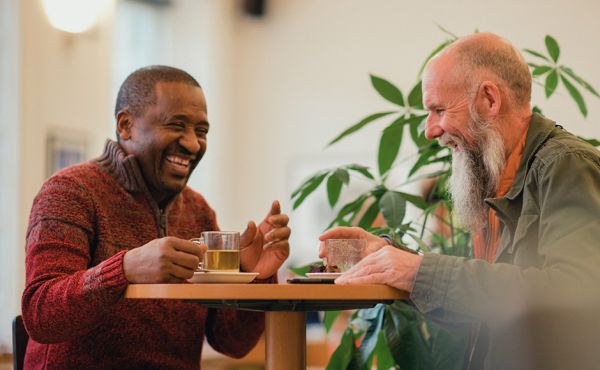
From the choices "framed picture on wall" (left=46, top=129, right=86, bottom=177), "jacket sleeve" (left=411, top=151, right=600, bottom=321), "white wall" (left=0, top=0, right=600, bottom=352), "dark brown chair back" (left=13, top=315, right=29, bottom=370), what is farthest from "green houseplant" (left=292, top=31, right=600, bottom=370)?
"white wall" (left=0, top=0, right=600, bottom=352)

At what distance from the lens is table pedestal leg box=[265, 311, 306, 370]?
82.8 inches

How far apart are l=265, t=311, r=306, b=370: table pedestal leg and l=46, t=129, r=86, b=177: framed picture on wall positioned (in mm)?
4452

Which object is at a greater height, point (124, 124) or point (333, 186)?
point (124, 124)

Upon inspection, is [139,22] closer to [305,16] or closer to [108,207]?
[305,16]

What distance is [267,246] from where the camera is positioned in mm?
2387

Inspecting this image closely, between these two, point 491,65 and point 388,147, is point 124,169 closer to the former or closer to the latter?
point 388,147

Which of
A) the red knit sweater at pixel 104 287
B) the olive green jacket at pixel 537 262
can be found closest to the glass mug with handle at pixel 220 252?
the red knit sweater at pixel 104 287

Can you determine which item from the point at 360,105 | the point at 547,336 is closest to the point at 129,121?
the point at 547,336

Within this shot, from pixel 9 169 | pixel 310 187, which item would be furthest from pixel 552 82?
pixel 9 169

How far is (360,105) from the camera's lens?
8.69 m

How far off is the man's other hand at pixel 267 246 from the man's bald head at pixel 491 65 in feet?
1.84

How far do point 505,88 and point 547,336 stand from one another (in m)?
0.64

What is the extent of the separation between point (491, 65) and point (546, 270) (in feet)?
1.99

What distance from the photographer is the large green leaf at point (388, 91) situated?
2801mm
